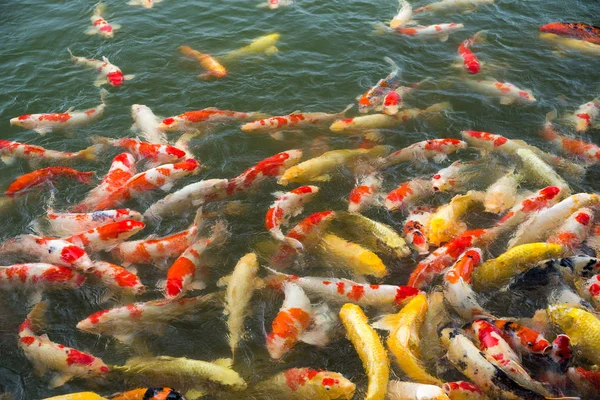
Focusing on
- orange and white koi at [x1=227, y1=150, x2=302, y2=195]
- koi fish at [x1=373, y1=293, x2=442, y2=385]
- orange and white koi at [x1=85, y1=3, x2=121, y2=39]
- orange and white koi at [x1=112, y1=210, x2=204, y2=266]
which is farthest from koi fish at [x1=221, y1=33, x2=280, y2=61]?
koi fish at [x1=373, y1=293, x2=442, y2=385]

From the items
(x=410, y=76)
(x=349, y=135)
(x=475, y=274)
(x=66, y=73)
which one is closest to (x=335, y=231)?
(x=475, y=274)

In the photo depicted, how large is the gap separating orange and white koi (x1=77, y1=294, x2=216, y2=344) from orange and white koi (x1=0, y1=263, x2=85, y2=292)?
0.68m

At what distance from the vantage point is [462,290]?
5.38m

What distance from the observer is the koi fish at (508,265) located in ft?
18.6

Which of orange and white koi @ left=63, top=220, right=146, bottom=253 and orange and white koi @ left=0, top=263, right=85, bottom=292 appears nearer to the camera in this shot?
orange and white koi @ left=0, top=263, right=85, bottom=292

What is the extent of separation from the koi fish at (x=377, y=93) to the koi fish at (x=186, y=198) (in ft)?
11.1

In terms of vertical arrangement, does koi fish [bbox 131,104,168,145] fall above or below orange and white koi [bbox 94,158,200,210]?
above

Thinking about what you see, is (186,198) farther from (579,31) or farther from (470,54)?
(579,31)

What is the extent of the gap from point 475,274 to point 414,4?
29.6 feet

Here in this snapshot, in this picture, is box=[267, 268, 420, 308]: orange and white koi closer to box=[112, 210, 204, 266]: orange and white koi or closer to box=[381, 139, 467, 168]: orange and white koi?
box=[112, 210, 204, 266]: orange and white koi

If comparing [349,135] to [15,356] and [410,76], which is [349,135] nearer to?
[410,76]

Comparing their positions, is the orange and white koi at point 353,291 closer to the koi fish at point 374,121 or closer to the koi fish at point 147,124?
the koi fish at point 374,121

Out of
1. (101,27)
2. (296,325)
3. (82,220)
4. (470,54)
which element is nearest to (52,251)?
(82,220)

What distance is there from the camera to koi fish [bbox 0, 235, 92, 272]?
5.91 m
